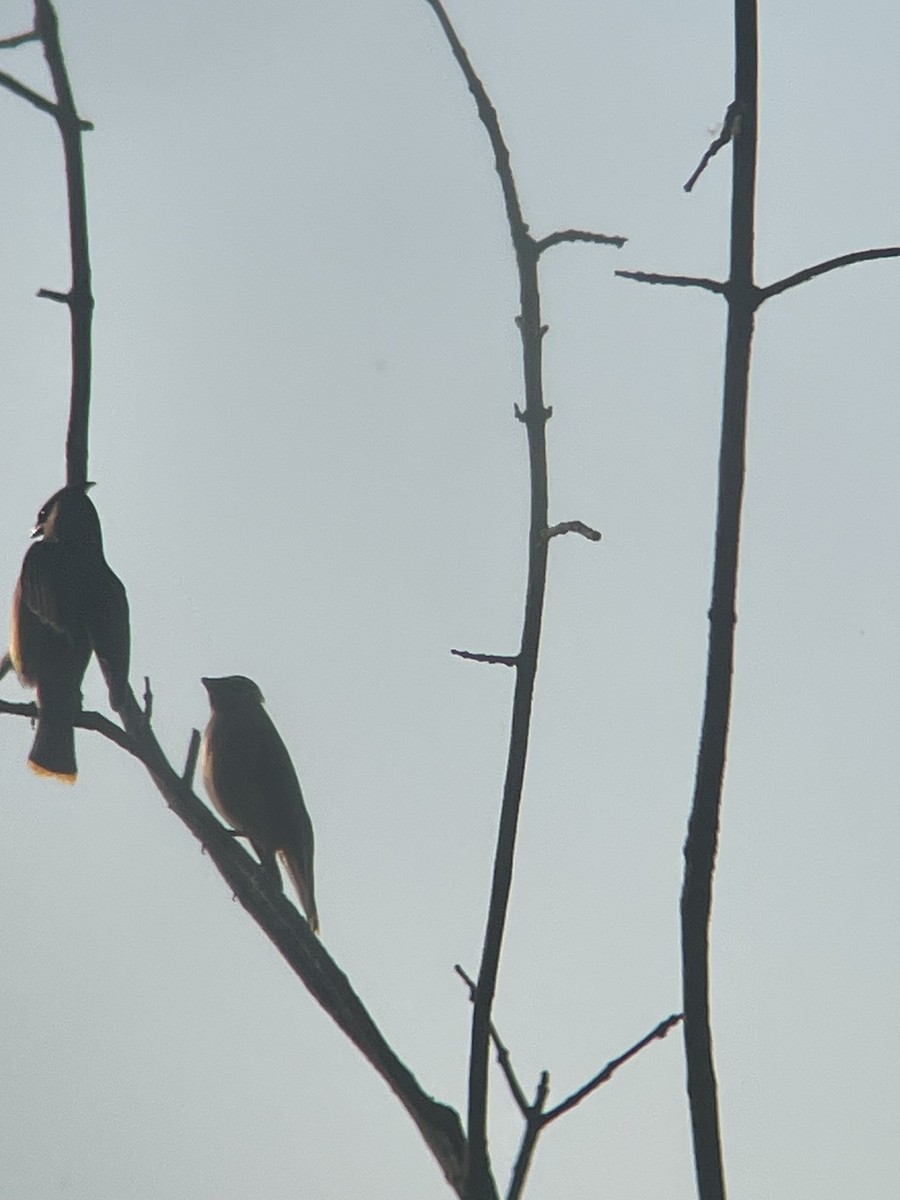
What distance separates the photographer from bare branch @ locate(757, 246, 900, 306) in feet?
6.45

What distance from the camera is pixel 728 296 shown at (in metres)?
1.95

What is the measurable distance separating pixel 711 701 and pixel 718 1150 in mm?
520

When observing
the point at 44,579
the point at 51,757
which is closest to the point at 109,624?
the point at 44,579

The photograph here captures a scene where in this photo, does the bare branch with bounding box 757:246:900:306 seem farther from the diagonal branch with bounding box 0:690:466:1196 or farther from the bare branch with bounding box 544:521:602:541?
the diagonal branch with bounding box 0:690:466:1196

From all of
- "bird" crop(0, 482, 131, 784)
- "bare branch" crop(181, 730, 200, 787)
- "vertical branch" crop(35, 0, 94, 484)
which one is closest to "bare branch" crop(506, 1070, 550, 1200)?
"bare branch" crop(181, 730, 200, 787)

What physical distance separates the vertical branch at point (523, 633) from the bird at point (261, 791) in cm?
409

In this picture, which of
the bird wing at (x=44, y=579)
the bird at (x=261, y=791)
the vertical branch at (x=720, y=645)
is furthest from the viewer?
the bird at (x=261, y=791)

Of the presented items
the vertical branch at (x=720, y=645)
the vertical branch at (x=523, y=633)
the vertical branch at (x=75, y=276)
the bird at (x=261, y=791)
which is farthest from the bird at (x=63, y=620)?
the vertical branch at (x=720, y=645)

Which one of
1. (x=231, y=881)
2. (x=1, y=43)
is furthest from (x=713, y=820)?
(x=1, y=43)

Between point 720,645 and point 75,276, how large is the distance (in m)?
1.67

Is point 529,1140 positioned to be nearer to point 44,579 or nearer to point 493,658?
point 493,658

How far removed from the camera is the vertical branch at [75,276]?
3002mm

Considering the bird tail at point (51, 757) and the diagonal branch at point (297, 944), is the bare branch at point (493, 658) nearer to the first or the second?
the diagonal branch at point (297, 944)

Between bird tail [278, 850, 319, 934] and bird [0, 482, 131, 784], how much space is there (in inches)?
59.2
